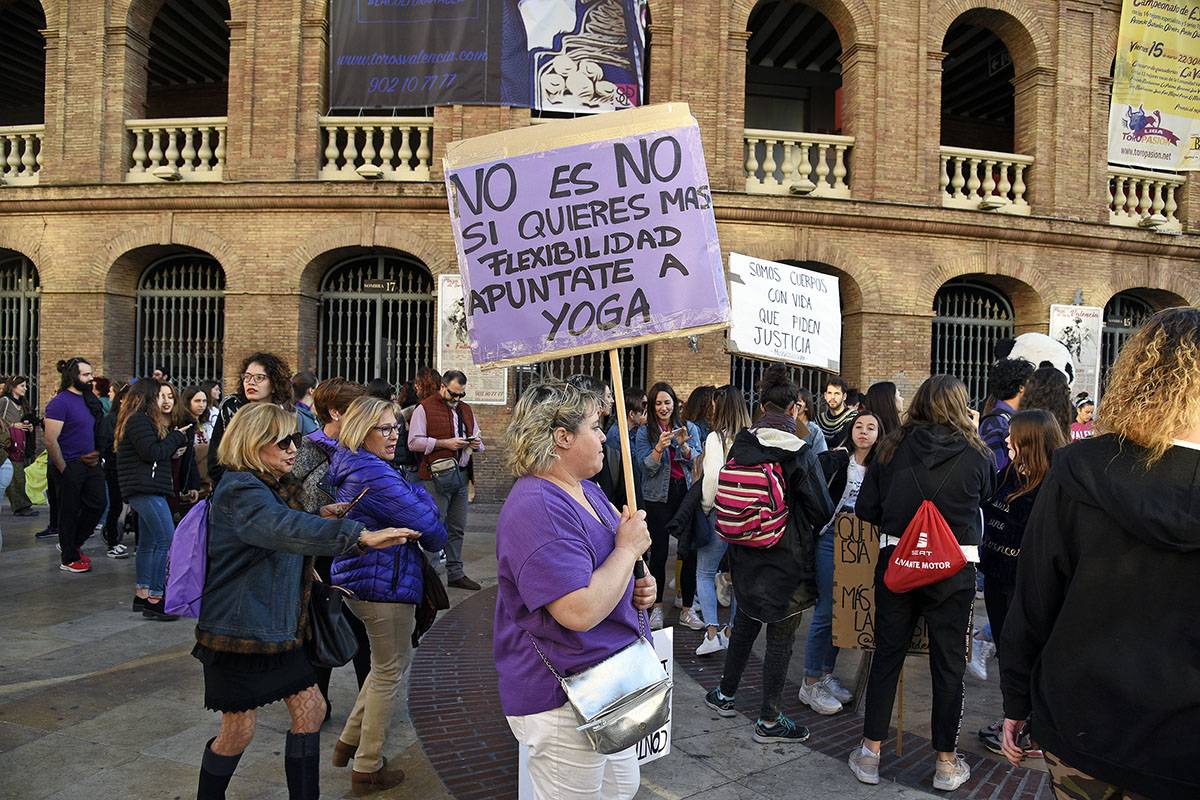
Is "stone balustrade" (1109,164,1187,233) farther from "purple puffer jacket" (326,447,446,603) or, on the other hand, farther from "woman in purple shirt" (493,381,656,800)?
"woman in purple shirt" (493,381,656,800)

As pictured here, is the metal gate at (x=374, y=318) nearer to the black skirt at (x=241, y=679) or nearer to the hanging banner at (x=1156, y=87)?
the black skirt at (x=241, y=679)

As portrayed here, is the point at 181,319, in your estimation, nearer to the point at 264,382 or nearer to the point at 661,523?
the point at 264,382

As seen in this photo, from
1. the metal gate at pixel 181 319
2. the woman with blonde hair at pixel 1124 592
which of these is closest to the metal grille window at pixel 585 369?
the metal gate at pixel 181 319

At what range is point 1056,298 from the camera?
13.7m

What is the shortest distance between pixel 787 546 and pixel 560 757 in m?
2.32

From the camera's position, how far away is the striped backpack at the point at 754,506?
4246 millimetres

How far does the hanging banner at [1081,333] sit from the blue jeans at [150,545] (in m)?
13.6

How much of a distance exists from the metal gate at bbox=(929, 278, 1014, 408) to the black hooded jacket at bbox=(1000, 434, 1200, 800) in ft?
42.1

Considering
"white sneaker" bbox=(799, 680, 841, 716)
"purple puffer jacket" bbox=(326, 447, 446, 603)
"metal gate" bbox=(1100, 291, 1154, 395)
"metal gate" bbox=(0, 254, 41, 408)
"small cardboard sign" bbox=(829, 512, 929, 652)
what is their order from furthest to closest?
"metal gate" bbox=(1100, 291, 1154, 395) → "metal gate" bbox=(0, 254, 41, 408) → "white sneaker" bbox=(799, 680, 841, 716) → "small cardboard sign" bbox=(829, 512, 929, 652) → "purple puffer jacket" bbox=(326, 447, 446, 603)

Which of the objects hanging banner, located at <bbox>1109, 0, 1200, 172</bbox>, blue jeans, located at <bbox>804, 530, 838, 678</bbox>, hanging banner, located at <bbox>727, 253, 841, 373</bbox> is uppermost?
hanging banner, located at <bbox>1109, 0, 1200, 172</bbox>

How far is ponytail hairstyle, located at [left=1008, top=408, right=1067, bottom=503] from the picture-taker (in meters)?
4.05

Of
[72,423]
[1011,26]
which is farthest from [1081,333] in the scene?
[72,423]

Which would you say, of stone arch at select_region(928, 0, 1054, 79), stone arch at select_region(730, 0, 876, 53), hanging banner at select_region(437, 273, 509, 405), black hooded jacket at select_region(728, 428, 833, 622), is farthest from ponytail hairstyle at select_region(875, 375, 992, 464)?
stone arch at select_region(928, 0, 1054, 79)

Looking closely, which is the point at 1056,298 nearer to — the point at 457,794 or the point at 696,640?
the point at 696,640
